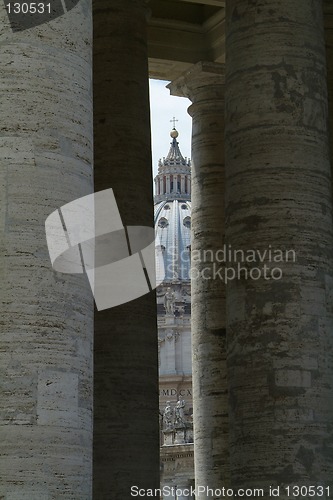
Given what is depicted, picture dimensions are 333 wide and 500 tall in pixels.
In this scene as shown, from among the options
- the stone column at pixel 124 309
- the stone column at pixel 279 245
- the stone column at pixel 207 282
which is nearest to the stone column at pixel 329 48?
the stone column at pixel 279 245

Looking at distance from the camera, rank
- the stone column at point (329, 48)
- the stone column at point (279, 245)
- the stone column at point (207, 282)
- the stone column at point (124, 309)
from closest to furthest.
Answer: the stone column at point (279, 245) → the stone column at point (329, 48) → the stone column at point (124, 309) → the stone column at point (207, 282)

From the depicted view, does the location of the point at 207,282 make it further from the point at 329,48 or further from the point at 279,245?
the point at 279,245

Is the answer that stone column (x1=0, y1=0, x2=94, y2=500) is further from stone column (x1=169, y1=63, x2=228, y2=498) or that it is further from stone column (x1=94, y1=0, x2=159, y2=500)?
stone column (x1=169, y1=63, x2=228, y2=498)

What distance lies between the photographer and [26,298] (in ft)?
55.0

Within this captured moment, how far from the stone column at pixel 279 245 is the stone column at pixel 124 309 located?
22.3 ft

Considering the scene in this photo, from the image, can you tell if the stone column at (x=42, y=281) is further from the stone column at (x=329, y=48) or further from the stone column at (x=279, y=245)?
the stone column at (x=329, y=48)

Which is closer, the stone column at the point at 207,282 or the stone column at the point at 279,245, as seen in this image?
the stone column at the point at 279,245

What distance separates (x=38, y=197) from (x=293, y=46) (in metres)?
9.39

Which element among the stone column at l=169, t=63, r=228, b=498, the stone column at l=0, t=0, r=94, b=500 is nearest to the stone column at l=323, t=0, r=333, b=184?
the stone column at l=169, t=63, r=228, b=498

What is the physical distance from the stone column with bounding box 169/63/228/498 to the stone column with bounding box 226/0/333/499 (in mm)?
11786

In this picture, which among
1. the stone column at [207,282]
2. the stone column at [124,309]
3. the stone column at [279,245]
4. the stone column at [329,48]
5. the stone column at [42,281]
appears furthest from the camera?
the stone column at [207,282]

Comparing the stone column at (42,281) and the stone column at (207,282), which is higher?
the stone column at (207,282)

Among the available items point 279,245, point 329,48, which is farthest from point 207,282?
point 279,245

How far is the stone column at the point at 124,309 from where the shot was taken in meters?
30.4
